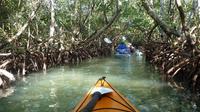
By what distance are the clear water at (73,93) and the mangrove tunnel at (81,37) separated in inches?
14.9

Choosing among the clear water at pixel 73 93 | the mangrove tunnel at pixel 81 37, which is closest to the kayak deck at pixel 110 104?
the clear water at pixel 73 93

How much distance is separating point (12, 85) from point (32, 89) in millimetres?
873

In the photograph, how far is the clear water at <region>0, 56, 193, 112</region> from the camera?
25.9ft

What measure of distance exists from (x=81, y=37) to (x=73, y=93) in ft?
38.7

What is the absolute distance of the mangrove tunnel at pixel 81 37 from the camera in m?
10.0

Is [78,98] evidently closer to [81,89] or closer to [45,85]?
[81,89]

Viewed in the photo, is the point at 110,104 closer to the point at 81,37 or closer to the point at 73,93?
the point at 73,93

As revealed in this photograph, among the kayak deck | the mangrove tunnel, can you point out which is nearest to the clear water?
the mangrove tunnel

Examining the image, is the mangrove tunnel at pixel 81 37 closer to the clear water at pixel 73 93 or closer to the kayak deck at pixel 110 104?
the clear water at pixel 73 93

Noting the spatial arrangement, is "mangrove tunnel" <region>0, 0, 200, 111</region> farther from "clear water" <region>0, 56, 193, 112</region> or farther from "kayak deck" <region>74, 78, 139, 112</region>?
"kayak deck" <region>74, 78, 139, 112</region>

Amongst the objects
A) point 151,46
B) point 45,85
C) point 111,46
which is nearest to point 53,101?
point 45,85

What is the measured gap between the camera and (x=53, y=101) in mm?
8484

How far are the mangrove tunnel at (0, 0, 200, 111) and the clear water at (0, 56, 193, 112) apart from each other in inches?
14.9

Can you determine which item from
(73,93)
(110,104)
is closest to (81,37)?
(73,93)
